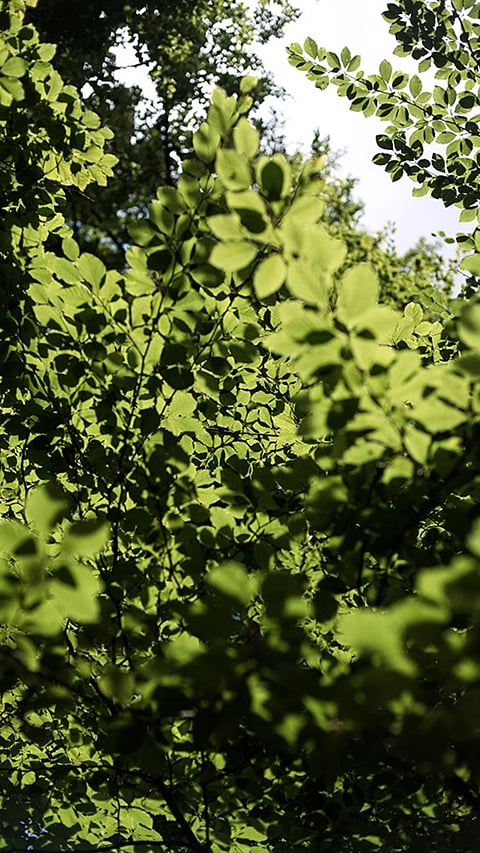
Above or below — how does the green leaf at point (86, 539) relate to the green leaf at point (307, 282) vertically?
below

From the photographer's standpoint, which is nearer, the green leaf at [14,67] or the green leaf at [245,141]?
the green leaf at [245,141]

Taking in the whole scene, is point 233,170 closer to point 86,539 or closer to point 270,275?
point 270,275

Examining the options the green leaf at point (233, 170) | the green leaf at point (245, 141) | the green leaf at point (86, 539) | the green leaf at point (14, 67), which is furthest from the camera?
the green leaf at point (14, 67)

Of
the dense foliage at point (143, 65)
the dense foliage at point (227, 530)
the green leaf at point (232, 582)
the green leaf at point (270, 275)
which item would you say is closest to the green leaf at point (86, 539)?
the dense foliage at point (227, 530)

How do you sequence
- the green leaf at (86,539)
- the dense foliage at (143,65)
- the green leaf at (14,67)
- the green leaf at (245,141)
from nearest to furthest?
the green leaf at (86,539) → the green leaf at (245,141) → the green leaf at (14,67) → the dense foliage at (143,65)

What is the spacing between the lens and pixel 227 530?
1.78 meters

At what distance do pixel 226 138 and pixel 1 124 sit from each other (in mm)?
1602

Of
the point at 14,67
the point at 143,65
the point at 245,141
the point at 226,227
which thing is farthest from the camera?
the point at 143,65

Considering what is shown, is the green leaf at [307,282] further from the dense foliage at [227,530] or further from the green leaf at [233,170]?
the green leaf at [233,170]

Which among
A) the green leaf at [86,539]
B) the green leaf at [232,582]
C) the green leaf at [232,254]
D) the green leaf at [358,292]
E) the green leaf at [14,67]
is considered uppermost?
the green leaf at [14,67]

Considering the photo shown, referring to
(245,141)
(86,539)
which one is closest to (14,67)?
(245,141)

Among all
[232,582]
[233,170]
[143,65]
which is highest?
[143,65]

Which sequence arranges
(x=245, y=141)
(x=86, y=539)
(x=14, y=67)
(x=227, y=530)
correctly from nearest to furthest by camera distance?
(x=86, y=539), (x=245, y=141), (x=227, y=530), (x=14, y=67)

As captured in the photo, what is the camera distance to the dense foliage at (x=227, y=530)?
3.66ft
